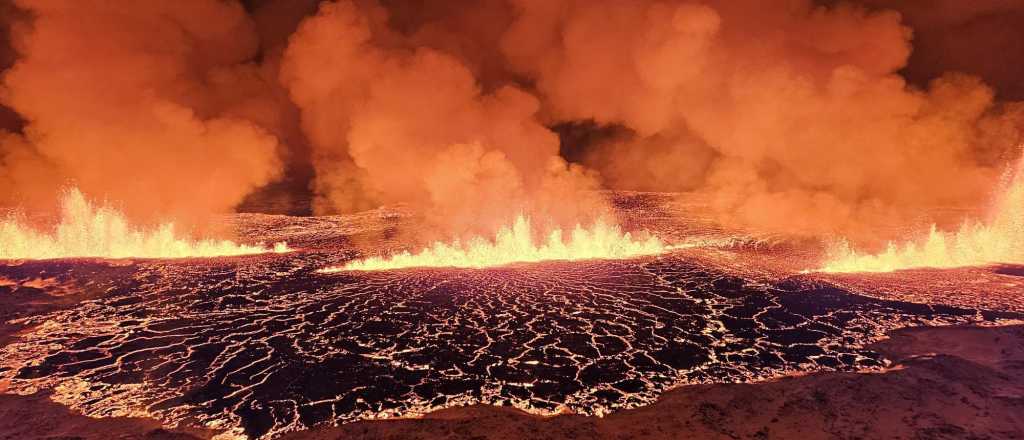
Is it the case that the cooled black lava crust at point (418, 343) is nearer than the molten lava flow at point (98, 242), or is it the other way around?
the cooled black lava crust at point (418, 343)

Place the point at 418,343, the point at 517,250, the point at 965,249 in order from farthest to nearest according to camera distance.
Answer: the point at 517,250 → the point at 965,249 → the point at 418,343

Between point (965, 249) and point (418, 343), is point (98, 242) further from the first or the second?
point (965, 249)

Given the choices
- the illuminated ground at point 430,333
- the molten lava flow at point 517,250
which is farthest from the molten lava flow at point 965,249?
the molten lava flow at point 517,250

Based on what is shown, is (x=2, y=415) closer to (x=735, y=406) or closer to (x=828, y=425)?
(x=735, y=406)

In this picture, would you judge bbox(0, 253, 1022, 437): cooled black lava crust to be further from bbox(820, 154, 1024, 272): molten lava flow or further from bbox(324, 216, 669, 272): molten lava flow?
bbox(820, 154, 1024, 272): molten lava flow

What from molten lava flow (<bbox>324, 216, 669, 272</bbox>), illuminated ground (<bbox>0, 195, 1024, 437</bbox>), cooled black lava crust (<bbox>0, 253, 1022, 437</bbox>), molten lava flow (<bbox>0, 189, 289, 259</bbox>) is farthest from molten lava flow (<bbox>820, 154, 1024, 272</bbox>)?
molten lava flow (<bbox>0, 189, 289, 259</bbox>)

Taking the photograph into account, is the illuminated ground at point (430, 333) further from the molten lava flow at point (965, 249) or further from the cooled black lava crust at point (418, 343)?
the molten lava flow at point (965, 249)

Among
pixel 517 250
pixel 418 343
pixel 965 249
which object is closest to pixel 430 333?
pixel 418 343
